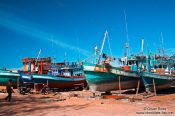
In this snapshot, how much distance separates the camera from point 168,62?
29922 mm

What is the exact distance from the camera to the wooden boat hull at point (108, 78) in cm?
2289

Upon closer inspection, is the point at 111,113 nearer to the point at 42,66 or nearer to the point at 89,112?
the point at 89,112

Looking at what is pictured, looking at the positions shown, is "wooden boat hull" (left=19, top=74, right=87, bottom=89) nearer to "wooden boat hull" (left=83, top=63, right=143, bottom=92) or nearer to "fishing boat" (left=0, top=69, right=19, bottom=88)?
"fishing boat" (left=0, top=69, right=19, bottom=88)

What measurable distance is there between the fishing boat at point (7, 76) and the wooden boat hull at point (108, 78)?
10420mm

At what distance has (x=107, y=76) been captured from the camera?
75.4ft

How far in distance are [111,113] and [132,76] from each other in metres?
11.3

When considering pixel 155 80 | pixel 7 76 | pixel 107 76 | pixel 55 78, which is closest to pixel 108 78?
pixel 107 76

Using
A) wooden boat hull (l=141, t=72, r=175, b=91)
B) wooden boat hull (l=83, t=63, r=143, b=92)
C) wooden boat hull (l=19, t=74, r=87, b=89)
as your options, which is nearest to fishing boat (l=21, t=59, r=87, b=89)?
wooden boat hull (l=19, t=74, r=87, b=89)

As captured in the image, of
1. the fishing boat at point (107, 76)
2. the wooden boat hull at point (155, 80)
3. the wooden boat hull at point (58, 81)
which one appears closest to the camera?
the fishing boat at point (107, 76)

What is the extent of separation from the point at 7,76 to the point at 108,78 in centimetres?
1327

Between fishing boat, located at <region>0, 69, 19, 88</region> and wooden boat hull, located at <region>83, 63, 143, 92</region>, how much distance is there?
10420mm

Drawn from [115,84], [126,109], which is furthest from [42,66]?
[126,109]

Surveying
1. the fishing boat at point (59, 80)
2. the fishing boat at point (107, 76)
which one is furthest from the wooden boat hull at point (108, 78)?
the fishing boat at point (59, 80)

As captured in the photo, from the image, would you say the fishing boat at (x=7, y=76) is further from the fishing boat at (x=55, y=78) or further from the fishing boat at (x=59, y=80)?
the fishing boat at (x=59, y=80)
